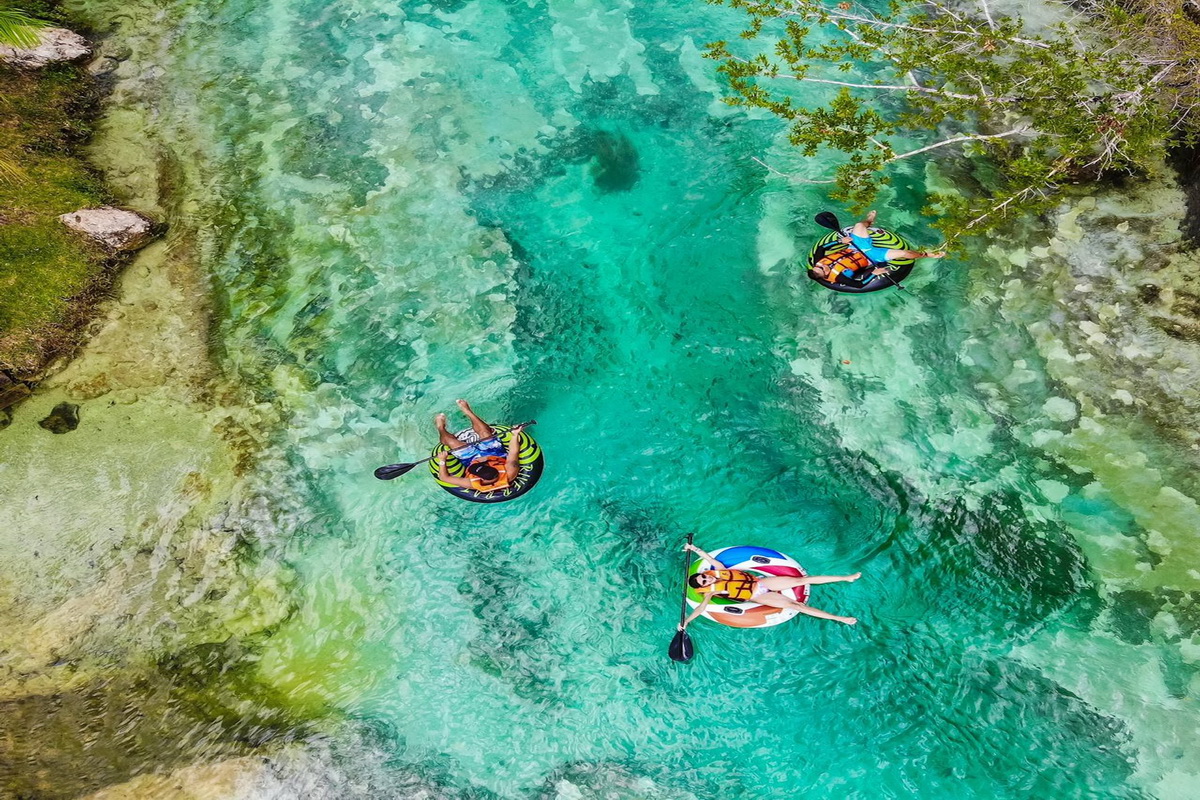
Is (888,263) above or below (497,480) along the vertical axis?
above

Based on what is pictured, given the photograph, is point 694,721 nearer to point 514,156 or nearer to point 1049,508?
point 1049,508

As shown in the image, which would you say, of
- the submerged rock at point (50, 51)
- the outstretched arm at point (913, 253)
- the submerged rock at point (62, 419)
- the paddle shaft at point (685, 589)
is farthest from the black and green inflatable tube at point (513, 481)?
the submerged rock at point (50, 51)

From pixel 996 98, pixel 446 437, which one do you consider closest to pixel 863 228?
pixel 996 98

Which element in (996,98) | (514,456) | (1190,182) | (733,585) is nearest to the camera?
(733,585)

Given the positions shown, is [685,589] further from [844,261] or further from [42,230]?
[42,230]

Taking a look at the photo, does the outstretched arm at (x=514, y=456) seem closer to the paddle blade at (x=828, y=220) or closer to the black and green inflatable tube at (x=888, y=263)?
the black and green inflatable tube at (x=888, y=263)

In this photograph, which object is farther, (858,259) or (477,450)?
(858,259)

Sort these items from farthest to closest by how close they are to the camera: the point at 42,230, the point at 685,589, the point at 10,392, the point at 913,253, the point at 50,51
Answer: the point at 50,51, the point at 42,230, the point at 10,392, the point at 913,253, the point at 685,589

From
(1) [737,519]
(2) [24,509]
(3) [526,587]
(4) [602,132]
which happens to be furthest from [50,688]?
(4) [602,132]
